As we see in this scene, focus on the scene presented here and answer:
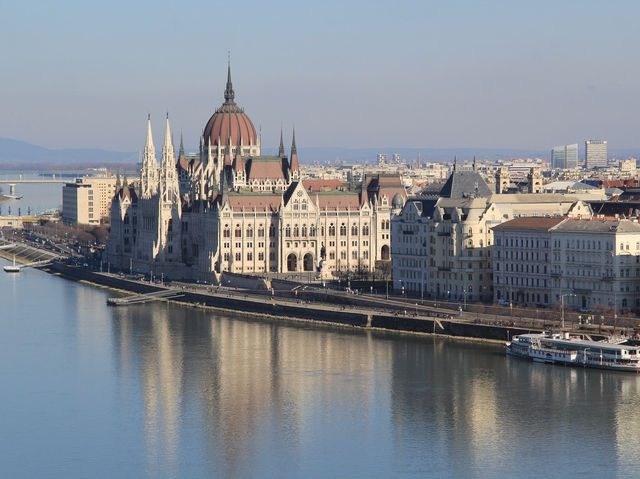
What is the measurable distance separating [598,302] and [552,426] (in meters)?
23.3

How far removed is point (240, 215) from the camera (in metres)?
117

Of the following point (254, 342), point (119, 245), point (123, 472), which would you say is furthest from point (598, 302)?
point (119, 245)

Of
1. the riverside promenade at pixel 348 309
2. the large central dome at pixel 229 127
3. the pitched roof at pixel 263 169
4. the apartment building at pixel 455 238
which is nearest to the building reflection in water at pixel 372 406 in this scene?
the riverside promenade at pixel 348 309

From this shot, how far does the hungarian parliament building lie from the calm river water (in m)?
29.5

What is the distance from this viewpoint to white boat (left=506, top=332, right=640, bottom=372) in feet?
232

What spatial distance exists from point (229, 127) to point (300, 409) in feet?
253

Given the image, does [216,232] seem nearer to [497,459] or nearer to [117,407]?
[117,407]

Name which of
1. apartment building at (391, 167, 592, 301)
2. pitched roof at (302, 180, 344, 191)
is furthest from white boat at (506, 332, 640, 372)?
pitched roof at (302, 180, 344, 191)

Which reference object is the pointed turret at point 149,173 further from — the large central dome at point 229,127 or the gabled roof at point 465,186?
the gabled roof at point 465,186

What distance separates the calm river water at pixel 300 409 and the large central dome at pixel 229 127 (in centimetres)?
5136

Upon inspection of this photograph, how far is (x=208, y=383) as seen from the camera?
6962 centimetres

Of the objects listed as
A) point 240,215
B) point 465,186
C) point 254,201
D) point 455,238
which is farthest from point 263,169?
point 455,238

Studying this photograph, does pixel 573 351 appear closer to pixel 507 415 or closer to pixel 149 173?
pixel 507 415

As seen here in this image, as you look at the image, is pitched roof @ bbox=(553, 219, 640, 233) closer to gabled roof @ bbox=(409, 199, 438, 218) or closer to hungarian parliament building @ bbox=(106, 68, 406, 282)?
gabled roof @ bbox=(409, 199, 438, 218)
